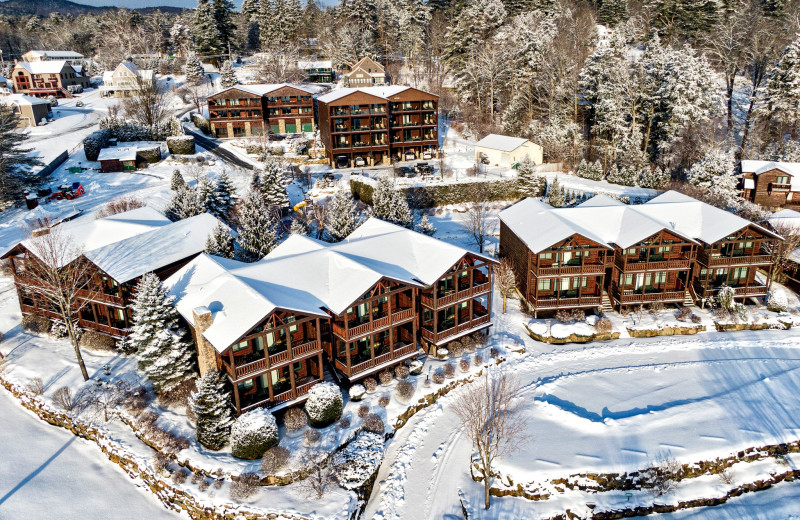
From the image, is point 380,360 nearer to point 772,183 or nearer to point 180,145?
point 772,183

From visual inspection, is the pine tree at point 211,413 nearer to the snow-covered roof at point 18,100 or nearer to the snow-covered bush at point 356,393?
the snow-covered bush at point 356,393

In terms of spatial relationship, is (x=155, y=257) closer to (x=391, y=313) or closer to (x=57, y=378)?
(x=57, y=378)

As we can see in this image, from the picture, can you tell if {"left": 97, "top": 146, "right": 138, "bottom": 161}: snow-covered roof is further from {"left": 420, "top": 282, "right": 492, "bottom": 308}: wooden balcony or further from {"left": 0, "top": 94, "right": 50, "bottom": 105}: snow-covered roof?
{"left": 420, "top": 282, "right": 492, "bottom": 308}: wooden balcony

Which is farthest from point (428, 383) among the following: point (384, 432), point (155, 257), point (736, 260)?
point (736, 260)

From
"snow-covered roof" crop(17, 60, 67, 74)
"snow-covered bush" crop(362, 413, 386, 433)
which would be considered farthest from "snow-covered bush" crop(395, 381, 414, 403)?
"snow-covered roof" crop(17, 60, 67, 74)

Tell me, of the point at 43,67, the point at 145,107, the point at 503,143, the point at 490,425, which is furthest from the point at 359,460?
the point at 43,67

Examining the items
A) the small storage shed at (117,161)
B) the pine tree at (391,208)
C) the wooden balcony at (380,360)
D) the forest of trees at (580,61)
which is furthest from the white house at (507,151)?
the small storage shed at (117,161)
